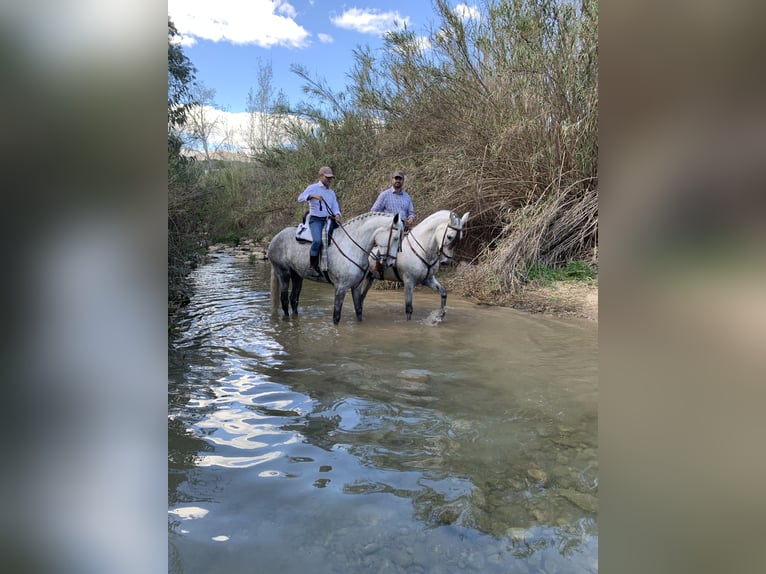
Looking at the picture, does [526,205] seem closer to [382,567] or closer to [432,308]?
[432,308]

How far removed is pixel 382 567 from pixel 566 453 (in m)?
1.78

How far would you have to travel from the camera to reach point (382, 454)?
3701 millimetres

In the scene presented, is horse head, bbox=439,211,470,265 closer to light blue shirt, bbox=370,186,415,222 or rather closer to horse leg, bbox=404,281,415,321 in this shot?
horse leg, bbox=404,281,415,321

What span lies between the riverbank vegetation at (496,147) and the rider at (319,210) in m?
1.79

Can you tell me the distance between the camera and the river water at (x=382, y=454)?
2656 millimetres

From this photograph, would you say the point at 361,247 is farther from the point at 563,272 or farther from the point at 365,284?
the point at 563,272

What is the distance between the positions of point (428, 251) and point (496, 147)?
356 centimetres

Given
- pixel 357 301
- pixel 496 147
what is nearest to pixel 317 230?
pixel 357 301

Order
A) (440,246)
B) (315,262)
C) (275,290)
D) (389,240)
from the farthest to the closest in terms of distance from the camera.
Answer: (275,290) → (440,246) → (315,262) → (389,240)

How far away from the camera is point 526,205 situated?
10664 millimetres

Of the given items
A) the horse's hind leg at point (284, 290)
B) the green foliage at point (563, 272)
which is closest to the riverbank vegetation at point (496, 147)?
the green foliage at point (563, 272)

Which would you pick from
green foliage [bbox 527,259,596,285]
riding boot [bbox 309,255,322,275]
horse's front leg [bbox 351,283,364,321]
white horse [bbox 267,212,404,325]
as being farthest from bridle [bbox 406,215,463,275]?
green foliage [bbox 527,259,596,285]

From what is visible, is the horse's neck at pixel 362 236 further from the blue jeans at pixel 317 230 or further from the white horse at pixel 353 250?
the blue jeans at pixel 317 230
